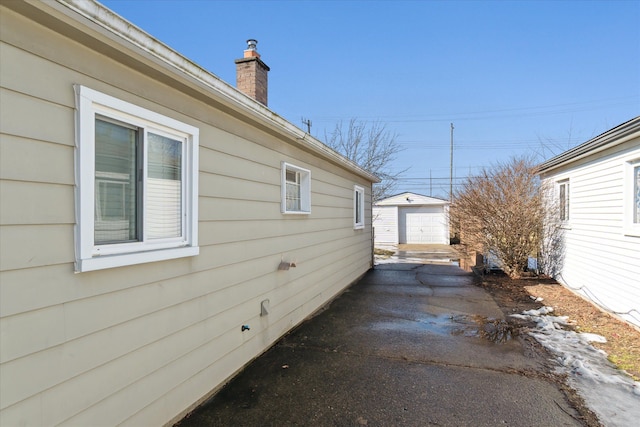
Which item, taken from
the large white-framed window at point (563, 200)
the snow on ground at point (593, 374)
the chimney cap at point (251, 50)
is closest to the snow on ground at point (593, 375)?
the snow on ground at point (593, 374)

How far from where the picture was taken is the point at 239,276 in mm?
3727

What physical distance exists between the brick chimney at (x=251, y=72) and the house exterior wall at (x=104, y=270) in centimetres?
151

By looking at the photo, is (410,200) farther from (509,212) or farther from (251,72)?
(251,72)

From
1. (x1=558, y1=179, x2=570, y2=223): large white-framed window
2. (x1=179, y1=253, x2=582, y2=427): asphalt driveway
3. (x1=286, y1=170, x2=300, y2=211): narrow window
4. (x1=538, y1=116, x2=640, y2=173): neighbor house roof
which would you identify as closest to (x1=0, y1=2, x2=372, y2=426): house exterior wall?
(x1=179, y1=253, x2=582, y2=427): asphalt driveway

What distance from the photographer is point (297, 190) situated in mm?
5734

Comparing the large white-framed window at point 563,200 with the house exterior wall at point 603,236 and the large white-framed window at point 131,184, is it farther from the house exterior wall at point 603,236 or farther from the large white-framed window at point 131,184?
Result: the large white-framed window at point 131,184

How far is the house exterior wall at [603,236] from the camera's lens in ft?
17.2

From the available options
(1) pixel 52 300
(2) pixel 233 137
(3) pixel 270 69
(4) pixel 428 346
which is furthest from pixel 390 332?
(3) pixel 270 69

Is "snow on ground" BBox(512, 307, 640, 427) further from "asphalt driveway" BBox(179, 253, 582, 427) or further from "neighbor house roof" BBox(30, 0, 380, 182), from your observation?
"neighbor house roof" BBox(30, 0, 380, 182)

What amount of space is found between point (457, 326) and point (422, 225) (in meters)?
15.2

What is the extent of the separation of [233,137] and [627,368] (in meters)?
4.97

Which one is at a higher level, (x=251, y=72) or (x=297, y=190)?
Result: (x=251, y=72)

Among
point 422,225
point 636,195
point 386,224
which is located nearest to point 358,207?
point 636,195

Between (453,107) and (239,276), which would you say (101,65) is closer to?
(239,276)
